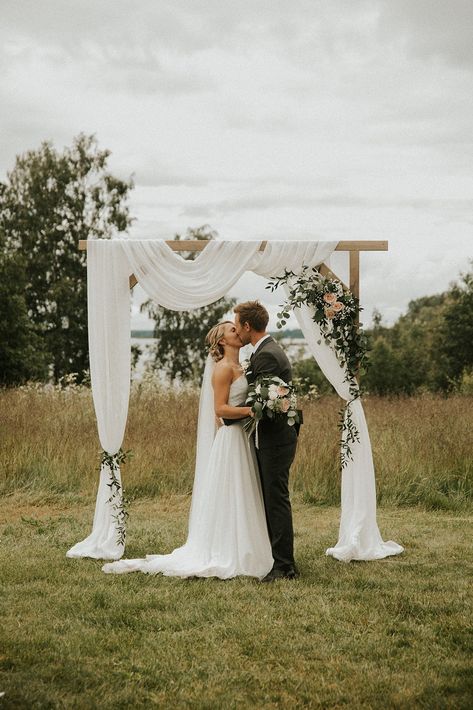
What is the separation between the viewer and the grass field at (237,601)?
3.86 metres

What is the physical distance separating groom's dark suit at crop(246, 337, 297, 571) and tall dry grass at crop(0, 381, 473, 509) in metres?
3.01

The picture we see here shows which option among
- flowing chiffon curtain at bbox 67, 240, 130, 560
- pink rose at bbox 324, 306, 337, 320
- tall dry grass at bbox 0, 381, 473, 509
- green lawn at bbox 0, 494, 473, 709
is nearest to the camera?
green lawn at bbox 0, 494, 473, 709

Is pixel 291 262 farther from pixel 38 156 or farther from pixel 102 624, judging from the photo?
pixel 38 156

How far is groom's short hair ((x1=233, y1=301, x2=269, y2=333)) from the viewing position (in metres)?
5.86

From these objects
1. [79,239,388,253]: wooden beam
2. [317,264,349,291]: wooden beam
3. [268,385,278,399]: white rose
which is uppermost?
[79,239,388,253]: wooden beam

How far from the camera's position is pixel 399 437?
988 cm

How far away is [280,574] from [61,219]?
23.9 m

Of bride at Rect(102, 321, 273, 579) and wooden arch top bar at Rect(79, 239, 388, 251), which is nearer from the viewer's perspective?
bride at Rect(102, 321, 273, 579)

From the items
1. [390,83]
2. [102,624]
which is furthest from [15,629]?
[390,83]

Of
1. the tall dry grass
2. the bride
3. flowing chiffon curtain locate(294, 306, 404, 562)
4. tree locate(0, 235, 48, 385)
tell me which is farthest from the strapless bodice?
tree locate(0, 235, 48, 385)

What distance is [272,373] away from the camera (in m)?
5.82

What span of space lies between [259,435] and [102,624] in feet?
5.89

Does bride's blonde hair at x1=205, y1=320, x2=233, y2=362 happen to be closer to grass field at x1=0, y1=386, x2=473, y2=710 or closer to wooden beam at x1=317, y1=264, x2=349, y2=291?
wooden beam at x1=317, y1=264, x2=349, y2=291

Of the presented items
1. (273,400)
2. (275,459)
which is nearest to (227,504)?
(275,459)
